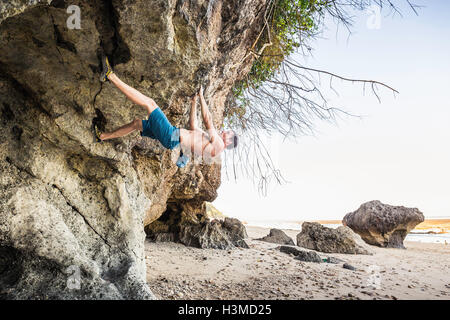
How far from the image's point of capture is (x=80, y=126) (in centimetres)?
Result: 337

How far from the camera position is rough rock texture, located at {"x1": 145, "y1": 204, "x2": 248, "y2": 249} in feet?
22.6

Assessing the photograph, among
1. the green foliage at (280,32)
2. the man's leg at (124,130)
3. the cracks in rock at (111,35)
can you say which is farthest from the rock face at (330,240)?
the cracks in rock at (111,35)

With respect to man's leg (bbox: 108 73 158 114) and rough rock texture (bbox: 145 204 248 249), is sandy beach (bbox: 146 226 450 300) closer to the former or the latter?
rough rock texture (bbox: 145 204 248 249)

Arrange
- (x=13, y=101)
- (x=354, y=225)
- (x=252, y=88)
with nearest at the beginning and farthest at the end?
(x=13, y=101), (x=252, y=88), (x=354, y=225)

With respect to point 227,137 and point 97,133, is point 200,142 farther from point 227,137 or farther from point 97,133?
point 97,133

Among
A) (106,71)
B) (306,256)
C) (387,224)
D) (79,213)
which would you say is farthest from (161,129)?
(387,224)

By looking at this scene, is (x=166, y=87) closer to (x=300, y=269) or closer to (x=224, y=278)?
(x=224, y=278)

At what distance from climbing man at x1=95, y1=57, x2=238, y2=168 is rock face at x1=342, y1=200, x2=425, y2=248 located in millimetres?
9766

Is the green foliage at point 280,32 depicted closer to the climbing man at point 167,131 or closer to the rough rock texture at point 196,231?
the climbing man at point 167,131

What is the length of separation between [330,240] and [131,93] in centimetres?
715

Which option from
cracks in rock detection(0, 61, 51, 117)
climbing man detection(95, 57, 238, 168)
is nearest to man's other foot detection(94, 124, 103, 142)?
climbing man detection(95, 57, 238, 168)
